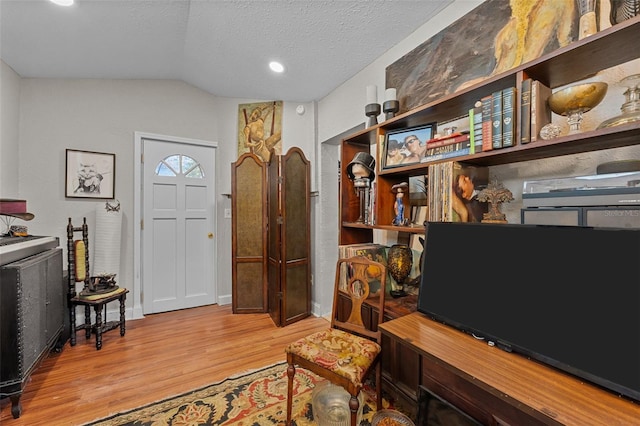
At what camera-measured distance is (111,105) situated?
308cm

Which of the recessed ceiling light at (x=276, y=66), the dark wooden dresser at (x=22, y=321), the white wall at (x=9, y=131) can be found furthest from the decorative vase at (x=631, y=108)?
the white wall at (x=9, y=131)

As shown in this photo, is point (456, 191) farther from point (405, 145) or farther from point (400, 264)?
point (400, 264)

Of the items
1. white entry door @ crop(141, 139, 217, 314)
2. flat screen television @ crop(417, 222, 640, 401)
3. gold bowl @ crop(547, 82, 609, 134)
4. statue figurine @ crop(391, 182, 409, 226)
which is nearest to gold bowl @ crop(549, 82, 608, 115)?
gold bowl @ crop(547, 82, 609, 134)

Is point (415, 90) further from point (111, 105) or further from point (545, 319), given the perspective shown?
point (111, 105)

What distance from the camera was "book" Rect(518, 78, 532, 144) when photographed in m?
1.14

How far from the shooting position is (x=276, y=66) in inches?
106

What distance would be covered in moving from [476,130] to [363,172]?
0.84 metres

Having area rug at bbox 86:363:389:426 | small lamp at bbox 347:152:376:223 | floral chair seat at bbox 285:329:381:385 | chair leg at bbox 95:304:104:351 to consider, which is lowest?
area rug at bbox 86:363:389:426

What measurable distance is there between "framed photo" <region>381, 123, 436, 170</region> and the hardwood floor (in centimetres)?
186

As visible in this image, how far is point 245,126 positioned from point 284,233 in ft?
5.44

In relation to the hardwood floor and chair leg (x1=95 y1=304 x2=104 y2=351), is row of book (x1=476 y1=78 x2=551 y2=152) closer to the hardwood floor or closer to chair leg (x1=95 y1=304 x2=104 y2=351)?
the hardwood floor

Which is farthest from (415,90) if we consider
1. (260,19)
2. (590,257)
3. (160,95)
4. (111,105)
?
(111,105)

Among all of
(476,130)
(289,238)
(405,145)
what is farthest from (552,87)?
(289,238)

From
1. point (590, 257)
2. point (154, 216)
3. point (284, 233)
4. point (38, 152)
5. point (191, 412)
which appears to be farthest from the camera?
point (154, 216)
